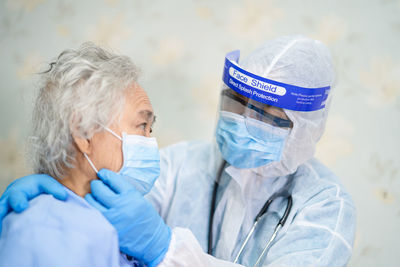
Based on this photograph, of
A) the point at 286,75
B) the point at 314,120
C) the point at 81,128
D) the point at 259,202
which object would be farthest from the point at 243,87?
the point at 81,128

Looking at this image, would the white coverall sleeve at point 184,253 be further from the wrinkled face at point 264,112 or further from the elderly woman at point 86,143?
the wrinkled face at point 264,112

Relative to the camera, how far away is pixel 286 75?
121 cm

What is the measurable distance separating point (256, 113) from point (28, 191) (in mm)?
742

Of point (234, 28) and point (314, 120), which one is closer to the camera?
point (314, 120)

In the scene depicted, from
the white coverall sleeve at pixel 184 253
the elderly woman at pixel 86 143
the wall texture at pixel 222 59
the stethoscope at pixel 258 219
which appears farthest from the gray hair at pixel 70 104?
the wall texture at pixel 222 59

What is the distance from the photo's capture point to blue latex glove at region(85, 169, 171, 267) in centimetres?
94

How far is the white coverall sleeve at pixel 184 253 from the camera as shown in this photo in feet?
3.27

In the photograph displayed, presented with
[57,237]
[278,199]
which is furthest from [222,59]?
[57,237]

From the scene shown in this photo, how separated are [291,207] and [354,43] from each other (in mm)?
896

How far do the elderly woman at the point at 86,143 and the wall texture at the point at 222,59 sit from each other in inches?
27.5

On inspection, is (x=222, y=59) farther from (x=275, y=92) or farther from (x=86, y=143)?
(x=86, y=143)

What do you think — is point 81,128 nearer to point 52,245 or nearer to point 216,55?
point 52,245

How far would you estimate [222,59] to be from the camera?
1832 mm

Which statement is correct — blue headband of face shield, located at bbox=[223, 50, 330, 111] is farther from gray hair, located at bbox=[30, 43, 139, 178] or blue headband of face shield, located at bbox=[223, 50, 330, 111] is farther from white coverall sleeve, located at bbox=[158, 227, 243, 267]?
white coverall sleeve, located at bbox=[158, 227, 243, 267]
